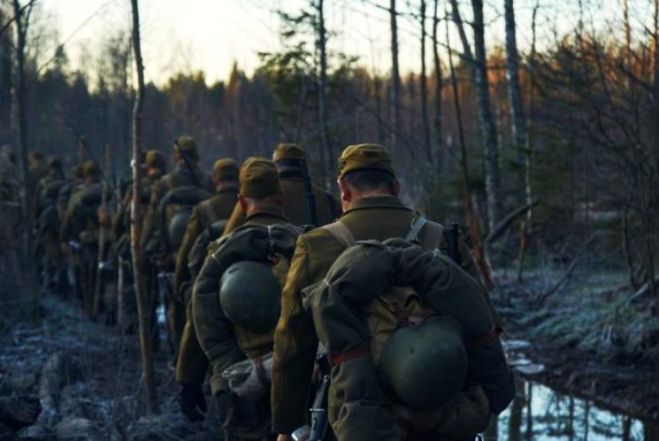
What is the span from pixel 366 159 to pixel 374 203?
0.18 metres

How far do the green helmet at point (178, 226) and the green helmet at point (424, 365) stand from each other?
5.60 metres

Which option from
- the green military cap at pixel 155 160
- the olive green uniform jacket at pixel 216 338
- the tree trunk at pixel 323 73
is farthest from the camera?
the tree trunk at pixel 323 73

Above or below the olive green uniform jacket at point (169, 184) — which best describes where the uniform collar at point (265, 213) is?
below

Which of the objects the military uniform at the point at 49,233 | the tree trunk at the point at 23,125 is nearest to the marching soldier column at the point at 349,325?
the tree trunk at the point at 23,125

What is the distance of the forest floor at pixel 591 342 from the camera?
861 centimetres

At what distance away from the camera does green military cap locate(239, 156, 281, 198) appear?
534cm

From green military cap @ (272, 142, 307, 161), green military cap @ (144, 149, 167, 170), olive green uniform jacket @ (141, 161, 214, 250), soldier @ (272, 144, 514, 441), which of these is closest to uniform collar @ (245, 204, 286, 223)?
soldier @ (272, 144, 514, 441)

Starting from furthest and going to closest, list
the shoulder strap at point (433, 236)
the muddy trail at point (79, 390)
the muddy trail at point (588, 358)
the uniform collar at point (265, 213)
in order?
the muddy trail at point (588, 358)
the muddy trail at point (79, 390)
the uniform collar at point (265, 213)
the shoulder strap at point (433, 236)

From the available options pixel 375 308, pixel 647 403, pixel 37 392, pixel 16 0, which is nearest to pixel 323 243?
pixel 375 308

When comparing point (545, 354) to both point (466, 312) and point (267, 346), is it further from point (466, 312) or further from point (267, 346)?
point (466, 312)

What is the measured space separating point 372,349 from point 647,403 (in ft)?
17.8

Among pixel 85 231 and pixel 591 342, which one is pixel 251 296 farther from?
pixel 85 231

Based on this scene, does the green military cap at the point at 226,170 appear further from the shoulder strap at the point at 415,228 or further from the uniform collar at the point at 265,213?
the shoulder strap at the point at 415,228

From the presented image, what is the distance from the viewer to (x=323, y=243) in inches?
148
